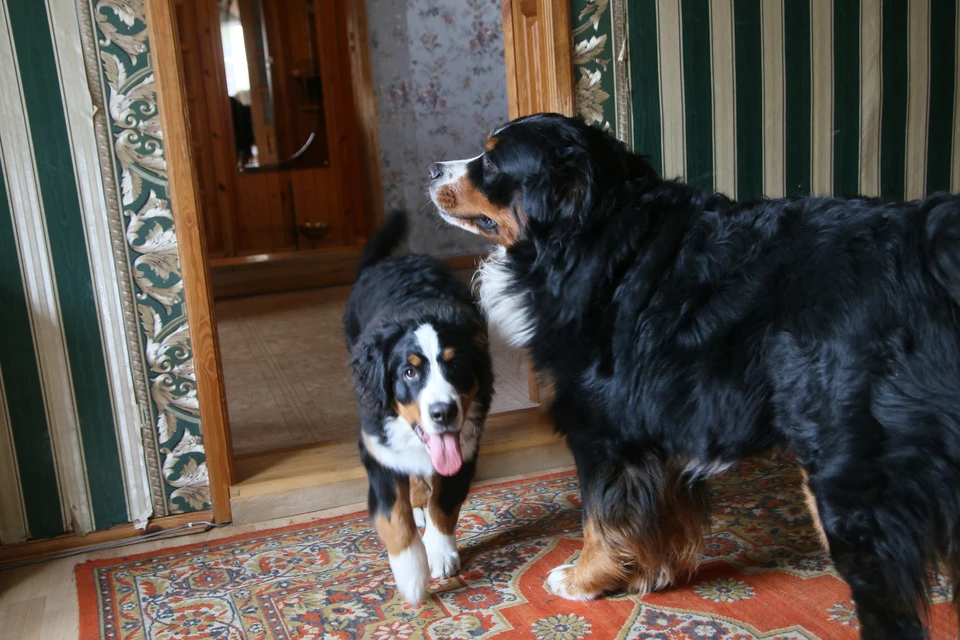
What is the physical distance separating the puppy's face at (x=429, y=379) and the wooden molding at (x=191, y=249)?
0.72 m

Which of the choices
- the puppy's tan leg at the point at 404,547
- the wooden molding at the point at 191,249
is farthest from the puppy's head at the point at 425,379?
the wooden molding at the point at 191,249

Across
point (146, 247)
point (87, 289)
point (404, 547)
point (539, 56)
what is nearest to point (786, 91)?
point (539, 56)

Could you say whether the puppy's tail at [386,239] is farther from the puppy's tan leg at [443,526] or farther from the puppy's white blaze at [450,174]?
the puppy's tan leg at [443,526]

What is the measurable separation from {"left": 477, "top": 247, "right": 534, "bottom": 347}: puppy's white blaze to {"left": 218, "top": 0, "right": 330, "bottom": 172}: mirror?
5.26 meters

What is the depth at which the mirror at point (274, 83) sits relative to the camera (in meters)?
6.59

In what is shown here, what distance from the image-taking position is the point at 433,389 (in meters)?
1.76

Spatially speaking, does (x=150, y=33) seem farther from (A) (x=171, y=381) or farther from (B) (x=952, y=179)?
(B) (x=952, y=179)

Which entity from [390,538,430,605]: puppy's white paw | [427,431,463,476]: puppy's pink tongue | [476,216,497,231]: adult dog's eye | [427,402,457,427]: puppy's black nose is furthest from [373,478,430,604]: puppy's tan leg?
[476,216,497,231]: adult dog's eye

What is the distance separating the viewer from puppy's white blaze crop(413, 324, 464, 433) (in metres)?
1.75

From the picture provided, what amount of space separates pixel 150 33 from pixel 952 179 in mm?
2629

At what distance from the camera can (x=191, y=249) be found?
222 centimetres

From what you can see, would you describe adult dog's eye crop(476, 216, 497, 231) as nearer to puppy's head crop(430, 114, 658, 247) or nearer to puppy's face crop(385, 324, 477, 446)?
puppy's head crop(430, 114, 658, 247)

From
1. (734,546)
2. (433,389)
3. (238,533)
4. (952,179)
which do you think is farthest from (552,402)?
(952,179)

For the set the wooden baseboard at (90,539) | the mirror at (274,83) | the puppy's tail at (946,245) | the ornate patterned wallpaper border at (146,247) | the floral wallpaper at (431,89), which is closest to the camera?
the puppy's tail at (946,245)
